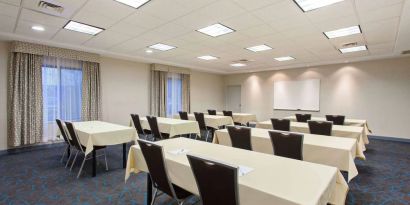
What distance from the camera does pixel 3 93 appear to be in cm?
480

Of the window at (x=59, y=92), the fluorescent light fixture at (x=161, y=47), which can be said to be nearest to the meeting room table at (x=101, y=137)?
the window at (x=59, y=92)

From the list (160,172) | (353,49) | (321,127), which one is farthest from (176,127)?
(353,49)

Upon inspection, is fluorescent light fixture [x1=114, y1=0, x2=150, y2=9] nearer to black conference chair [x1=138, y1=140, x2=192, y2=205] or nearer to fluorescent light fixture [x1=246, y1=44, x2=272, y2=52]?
black conference chair [x1=138, y1=140, x2=192, y2=205]

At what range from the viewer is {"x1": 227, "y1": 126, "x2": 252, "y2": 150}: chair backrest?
304 centimetres

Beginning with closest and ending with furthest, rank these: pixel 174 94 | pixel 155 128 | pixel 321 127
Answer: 1. pixel 321 127
2. pixel 155 128
3. pixel 174 94

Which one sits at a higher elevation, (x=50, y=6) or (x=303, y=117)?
(x=50, y=6)

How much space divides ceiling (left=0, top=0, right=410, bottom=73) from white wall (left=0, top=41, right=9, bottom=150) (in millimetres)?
489

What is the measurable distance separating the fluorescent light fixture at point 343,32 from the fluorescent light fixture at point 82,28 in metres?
4.77

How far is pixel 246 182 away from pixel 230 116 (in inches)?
207

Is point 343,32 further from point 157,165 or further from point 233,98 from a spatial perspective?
point 233,98

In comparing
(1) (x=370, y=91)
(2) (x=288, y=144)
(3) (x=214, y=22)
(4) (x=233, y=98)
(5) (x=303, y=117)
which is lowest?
(2) (x=288, y=144)

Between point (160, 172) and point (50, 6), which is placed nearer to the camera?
point (160, 172)

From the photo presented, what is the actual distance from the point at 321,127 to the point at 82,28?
4958 millimetres

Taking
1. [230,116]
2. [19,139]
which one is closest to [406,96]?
[230,116]
